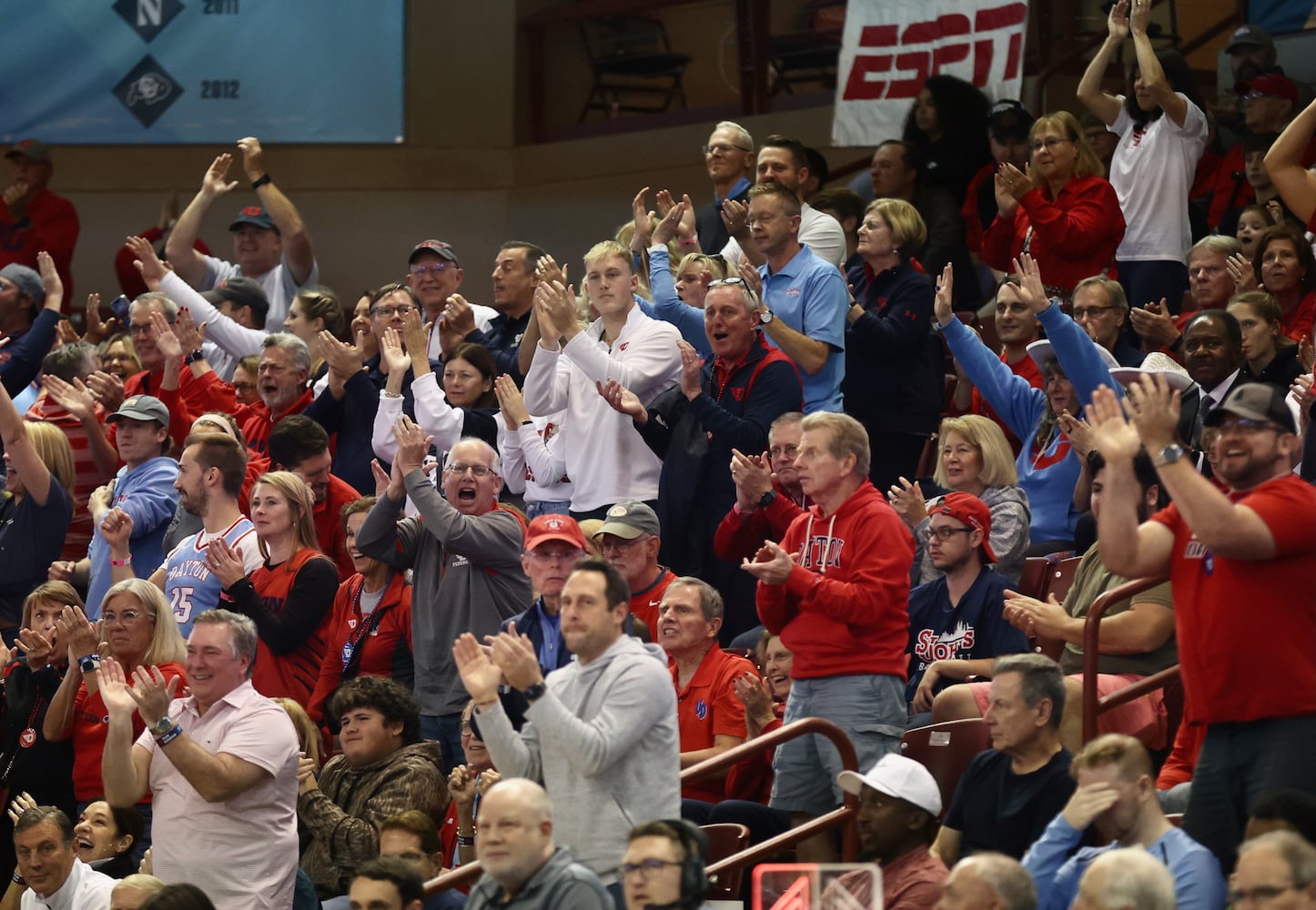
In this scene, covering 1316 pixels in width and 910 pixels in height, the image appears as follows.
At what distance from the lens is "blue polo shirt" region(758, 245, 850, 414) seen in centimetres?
912

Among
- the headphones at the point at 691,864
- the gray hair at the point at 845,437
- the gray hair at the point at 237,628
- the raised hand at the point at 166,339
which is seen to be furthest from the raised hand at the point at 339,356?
the headphones at the point at 691,864

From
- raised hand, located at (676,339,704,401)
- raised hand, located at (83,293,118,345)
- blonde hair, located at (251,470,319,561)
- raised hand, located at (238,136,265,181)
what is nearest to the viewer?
raised hand, located at (676,339,704,401)

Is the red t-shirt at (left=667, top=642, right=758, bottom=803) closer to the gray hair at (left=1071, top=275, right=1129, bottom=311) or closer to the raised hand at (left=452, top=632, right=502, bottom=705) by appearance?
the raised hand at (left=452, top=632, right=502, bottom=705)

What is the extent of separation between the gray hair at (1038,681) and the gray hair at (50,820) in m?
3.42

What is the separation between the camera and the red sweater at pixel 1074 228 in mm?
10398

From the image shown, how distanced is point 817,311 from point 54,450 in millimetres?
3834

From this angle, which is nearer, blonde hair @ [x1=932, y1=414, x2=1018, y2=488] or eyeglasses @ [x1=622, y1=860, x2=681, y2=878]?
eyeglasses @ [x1=622, y1=860, x2=681, y2=878]

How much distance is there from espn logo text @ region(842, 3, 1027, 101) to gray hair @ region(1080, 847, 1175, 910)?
7.17 m

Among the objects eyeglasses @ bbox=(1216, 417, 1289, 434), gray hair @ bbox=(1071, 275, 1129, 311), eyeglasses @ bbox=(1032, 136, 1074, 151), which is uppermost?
eyeglasses @ bbox=(1216, 417, 1289, 434)

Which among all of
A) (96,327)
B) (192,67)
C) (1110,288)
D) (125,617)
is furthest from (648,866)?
(192,67)

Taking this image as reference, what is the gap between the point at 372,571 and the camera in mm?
8617

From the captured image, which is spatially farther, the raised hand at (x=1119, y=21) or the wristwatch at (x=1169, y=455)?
the raised hand at (x=1119, y=21)

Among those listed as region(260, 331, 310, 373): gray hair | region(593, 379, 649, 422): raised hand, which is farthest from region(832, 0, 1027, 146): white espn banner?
region(593, 379, 649, 422): raised hand

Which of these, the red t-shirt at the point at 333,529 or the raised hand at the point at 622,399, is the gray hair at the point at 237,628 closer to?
the raised hand at the point at 622,399
